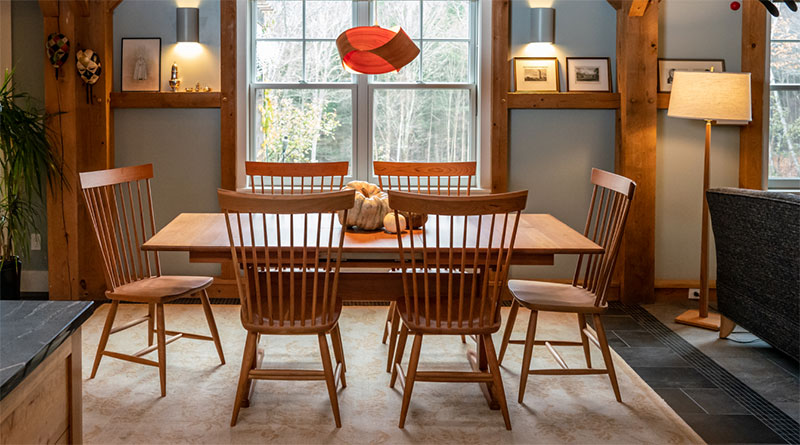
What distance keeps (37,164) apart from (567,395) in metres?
3.43

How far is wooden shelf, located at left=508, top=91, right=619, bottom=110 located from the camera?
4.57m

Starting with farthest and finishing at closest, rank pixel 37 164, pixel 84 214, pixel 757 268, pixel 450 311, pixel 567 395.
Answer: pixel 84 214 < pixel 37 164 < pixel 757 268 < pixel 567 395 < pixel 450 311

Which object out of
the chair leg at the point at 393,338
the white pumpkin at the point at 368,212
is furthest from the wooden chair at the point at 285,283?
the chair leg at the point at 393,338

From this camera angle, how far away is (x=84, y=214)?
455 centimetres

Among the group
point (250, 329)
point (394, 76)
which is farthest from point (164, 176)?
point (250, 329)

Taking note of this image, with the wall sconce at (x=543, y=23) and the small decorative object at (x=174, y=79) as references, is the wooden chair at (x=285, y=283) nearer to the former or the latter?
the small decorative object at (x=174, y=79)

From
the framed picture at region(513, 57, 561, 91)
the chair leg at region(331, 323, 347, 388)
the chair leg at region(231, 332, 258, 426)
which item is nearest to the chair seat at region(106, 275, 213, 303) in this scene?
the chair leg at region(231, 332, 258, 426)

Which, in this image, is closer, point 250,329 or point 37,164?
point 250,329

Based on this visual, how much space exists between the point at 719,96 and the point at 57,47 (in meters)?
4.06

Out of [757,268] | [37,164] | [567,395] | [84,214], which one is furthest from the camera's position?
[84,214]

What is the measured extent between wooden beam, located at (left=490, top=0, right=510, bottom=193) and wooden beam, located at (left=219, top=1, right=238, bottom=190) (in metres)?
1.76

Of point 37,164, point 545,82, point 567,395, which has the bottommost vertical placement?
point 567,395

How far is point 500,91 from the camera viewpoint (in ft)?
15.0

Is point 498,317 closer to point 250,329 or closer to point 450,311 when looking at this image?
point 450,311
